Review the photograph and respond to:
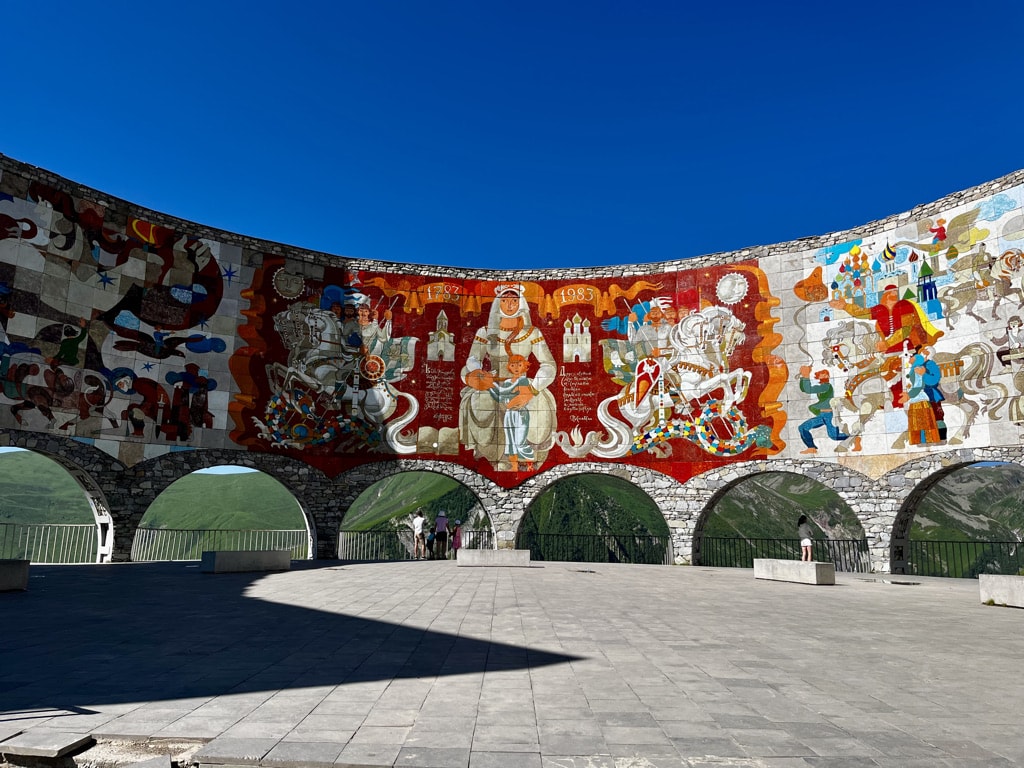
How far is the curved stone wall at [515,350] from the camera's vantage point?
19.3 m

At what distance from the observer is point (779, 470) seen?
71.8 ft

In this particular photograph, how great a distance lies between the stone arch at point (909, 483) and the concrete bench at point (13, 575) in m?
21.3

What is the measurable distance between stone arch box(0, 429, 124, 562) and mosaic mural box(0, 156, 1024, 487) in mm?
328

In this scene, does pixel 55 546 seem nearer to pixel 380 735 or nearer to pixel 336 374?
pixel 336 374

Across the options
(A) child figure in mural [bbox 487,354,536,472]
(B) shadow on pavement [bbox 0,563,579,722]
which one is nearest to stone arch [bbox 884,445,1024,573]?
(A) child figure in mural [bbox 487,354,536,472]

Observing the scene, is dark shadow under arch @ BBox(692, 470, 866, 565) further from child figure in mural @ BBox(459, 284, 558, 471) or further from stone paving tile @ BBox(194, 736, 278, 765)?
stone paving tile @ BBox(194, 736, 278, 765)

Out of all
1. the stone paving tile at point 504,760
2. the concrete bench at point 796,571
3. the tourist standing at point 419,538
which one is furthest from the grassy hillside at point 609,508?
the stone paving tile at point 504,760

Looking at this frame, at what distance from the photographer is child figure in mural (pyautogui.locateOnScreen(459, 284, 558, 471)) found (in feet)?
80.3

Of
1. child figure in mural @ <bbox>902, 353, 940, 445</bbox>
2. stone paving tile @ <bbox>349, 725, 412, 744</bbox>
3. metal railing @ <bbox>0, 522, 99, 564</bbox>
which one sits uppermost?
child figure in mural @ <bbox>902, 353, 940, 445</bbox>

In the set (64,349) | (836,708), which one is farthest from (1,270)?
(836,708)

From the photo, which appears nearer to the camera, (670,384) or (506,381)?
(670,384)

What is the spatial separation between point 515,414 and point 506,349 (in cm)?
255

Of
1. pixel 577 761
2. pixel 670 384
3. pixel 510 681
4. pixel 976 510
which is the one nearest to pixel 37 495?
pixel 670 384

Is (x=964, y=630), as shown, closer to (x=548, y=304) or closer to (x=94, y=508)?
(x=548, y=304)
